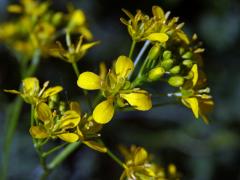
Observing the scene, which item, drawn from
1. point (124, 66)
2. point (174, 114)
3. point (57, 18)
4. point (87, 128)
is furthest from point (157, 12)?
point (174, 114)

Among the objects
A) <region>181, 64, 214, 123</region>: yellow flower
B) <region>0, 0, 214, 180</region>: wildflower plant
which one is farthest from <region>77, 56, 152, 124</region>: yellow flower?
<region>181, 64, 214, 123</region>: yellow flower

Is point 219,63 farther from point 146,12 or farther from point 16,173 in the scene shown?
point 16,173

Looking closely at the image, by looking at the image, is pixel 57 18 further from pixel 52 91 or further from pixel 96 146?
pixel 96 146

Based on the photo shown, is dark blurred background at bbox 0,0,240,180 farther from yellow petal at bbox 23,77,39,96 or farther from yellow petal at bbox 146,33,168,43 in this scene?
yellow petal at bbox 146,33,168,43

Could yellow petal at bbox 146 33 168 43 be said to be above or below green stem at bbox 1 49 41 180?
above

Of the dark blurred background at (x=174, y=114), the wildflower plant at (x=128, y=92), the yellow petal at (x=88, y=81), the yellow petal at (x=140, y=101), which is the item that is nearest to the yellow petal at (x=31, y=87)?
the wildflower plant at (x=128, y=92)

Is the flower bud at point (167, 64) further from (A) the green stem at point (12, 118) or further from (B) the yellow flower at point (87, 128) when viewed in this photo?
(A) the green stem at point (12, 118)
